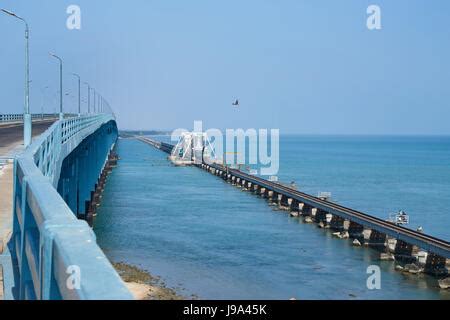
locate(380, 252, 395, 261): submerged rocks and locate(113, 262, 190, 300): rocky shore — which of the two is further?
locate(380, 252, 395, 261): submerged rocks

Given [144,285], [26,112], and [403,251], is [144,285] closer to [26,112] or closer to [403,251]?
[26,112]

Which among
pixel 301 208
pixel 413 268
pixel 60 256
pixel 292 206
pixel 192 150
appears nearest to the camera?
pixel 60 256

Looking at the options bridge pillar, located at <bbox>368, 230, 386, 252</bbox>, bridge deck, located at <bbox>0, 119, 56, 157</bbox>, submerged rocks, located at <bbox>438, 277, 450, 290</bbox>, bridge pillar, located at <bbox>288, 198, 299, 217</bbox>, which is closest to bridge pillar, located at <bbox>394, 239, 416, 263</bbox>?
bridge pillar, located at <bbox>368, 230, 386, 252</bbox>

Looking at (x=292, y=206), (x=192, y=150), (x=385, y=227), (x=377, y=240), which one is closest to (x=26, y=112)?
(x=385, y=227)

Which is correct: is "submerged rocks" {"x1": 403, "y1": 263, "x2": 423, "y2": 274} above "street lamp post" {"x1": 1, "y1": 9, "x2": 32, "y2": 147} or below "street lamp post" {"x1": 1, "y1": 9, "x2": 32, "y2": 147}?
below

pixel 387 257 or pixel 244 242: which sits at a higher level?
pixel 387 257

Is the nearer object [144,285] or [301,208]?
[144,285]

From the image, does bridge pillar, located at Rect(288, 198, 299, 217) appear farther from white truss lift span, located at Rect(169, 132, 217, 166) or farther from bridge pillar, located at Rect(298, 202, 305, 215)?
white truss lift span, located at Rect(169, 132, 217, 166)

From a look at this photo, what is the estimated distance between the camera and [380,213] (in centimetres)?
6875

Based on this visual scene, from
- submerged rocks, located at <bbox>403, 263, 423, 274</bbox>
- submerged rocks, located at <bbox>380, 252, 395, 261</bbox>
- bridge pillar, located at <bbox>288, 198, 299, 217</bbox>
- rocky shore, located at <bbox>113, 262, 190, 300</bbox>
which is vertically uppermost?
rocky shore, located at <bbox>113, 262, 190, 300</bbox>
